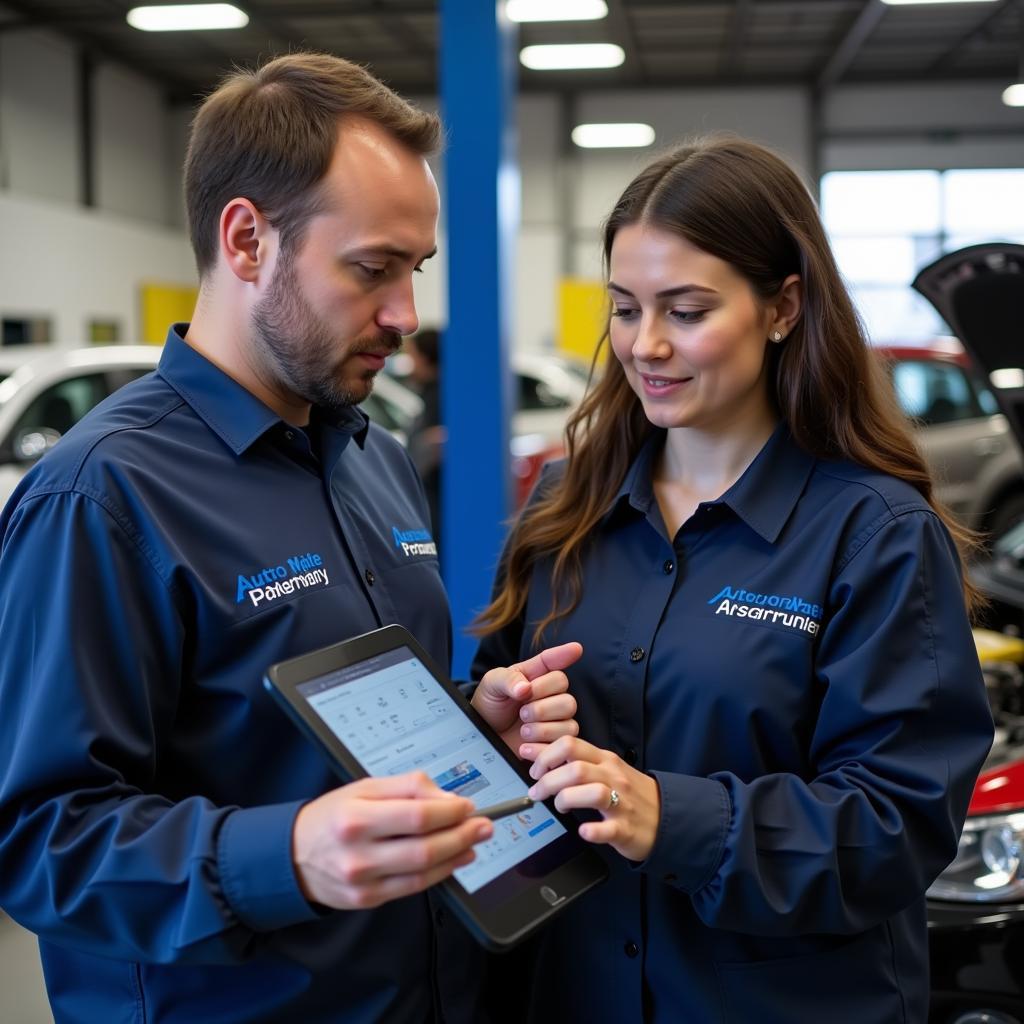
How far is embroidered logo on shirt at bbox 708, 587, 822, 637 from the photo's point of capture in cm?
155

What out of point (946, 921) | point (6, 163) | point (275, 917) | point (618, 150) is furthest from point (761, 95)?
point (275, 917)

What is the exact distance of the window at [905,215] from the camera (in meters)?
14.4

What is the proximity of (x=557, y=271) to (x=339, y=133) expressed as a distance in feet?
45.9

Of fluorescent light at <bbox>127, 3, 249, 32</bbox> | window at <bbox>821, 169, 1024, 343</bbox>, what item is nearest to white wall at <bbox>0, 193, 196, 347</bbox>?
fluorescent light at <bbox>127, 3, 249, 32</bbox>

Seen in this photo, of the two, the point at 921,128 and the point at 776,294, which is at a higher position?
the point at 921,128

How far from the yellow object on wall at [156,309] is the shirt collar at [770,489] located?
44.5 ft

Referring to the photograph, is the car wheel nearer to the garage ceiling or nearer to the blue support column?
the blue support column

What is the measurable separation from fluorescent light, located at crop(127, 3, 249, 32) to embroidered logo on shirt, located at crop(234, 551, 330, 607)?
1090 cm

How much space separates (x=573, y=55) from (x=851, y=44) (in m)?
3.07

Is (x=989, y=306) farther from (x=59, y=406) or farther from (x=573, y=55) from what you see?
(x=573, y=55)

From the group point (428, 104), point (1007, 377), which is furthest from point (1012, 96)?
point (1007, 377)

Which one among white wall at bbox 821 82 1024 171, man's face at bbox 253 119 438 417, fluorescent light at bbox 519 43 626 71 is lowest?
man's face at bbox 253 119 438 417

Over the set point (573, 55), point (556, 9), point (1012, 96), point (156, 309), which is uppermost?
point (573, 55)

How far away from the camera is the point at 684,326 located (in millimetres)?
1665
